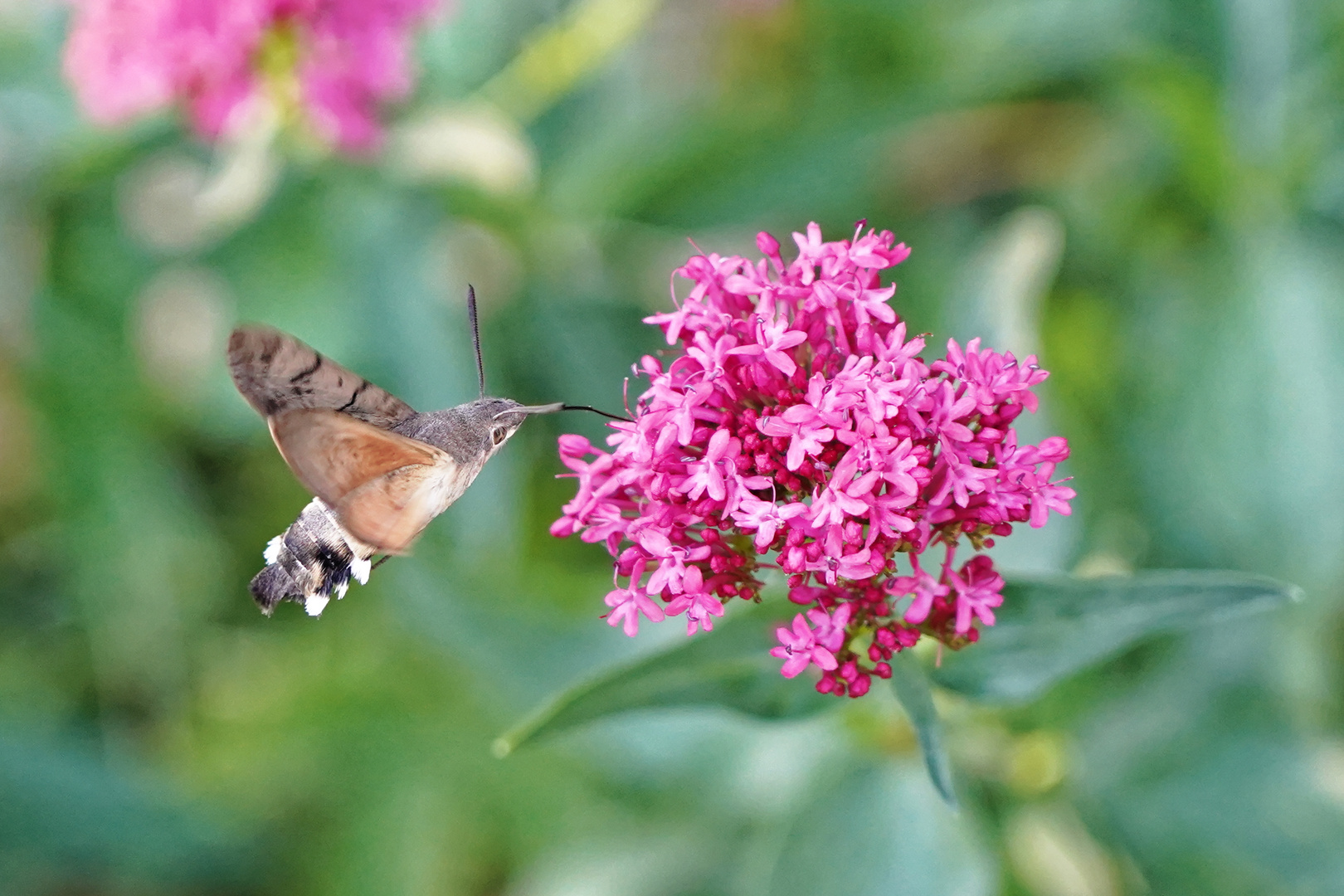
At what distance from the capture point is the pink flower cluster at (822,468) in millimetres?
1224

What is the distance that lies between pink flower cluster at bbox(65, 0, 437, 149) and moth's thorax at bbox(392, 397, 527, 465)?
Result: 1.10 meters

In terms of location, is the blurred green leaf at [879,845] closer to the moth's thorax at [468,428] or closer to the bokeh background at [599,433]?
the bokeh background at [599,433]

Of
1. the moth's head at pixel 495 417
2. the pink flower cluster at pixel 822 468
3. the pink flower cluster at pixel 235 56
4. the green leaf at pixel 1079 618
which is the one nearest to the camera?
the pink flower cluster at pixel 822 468

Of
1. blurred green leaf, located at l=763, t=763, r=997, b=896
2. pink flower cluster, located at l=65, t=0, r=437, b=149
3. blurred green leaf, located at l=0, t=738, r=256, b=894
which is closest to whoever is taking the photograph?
blurred green leaf, located at l=763, t=763, r=997, b=896

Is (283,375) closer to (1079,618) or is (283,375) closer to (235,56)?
(1079,618)

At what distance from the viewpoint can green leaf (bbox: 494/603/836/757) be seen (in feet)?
4.42

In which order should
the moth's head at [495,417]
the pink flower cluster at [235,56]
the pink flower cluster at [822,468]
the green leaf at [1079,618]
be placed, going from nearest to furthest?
the pink flower cluster at [822,468]
the green leaf at [1079,618]
the moth's head at [495,417]
the pink flower cluster at [235,56]

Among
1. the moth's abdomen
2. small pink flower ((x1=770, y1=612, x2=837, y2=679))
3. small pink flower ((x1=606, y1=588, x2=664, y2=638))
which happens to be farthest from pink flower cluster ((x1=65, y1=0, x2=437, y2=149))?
small pink flower ((x1=770, y1=612, x2=837, y2=679))

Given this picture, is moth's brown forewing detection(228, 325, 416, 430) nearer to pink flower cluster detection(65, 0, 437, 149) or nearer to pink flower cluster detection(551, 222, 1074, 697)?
pink flower cluster detection(551, 222, 1074, 697)

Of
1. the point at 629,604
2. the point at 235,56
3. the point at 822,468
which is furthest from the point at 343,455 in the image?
the point at 235,56

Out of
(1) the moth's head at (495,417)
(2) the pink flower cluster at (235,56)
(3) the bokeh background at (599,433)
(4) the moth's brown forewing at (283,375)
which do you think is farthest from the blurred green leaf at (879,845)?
(2) the pink flower cluster at (235,56)

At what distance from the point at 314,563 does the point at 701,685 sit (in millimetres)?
498

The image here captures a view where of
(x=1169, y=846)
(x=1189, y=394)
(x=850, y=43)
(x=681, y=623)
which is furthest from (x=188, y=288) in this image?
(x=1169, y=846)

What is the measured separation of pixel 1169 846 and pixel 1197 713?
0.25 meters
